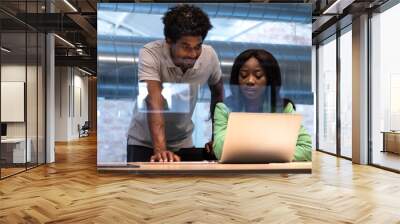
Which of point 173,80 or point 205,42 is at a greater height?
point 205,42

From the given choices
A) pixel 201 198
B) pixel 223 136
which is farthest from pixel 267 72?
pixel 201 198

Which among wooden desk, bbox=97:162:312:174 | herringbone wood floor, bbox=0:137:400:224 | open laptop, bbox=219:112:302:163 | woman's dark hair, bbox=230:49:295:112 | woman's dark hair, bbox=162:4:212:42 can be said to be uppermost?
woman's dark hair, bbox=162:4:212:42

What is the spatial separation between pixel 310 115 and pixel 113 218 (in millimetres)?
4123

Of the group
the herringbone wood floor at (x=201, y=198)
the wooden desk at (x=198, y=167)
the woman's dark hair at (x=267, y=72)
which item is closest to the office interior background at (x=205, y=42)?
the woman's dark hair at (x=267, y=72)

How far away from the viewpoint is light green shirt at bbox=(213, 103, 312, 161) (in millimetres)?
6902

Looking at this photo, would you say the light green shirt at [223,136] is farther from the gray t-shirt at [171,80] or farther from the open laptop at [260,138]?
the gray t-shirt at [171,80]

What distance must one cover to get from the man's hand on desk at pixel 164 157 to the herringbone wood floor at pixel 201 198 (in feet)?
0.99

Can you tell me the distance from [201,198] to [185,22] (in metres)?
3.23

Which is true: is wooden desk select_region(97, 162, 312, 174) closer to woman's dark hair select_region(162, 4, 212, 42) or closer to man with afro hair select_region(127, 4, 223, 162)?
man with afro hair select_region(127, 4, 223, 162)

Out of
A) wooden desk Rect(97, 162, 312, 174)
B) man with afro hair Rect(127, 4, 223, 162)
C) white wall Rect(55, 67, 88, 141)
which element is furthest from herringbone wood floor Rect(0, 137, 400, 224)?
white wall Rect(55, 67, 88, 141)

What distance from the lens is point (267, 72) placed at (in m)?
7.09

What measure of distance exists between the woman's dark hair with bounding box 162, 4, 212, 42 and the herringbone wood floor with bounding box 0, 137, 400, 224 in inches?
95.0

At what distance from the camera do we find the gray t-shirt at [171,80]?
6.93 m

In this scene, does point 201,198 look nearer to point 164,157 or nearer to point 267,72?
point 164,157
